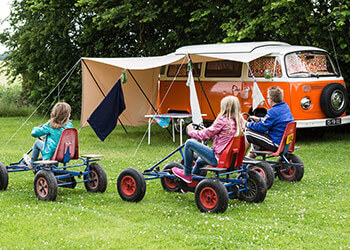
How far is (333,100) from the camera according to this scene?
1284cm

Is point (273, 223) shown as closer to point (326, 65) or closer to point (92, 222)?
point (92, 222)

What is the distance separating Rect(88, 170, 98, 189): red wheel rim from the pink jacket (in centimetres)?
176

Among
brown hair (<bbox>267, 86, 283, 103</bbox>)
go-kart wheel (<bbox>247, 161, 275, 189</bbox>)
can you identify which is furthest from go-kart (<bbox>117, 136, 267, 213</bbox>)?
brown hair (<bbox>267, 86, 283, 103</bbox>)

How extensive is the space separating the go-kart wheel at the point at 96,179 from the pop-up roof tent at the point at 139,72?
5016 millimetres

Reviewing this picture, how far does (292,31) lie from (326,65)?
5.13 ft

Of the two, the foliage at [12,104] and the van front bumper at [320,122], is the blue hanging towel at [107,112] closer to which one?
the van front bumper at [320,122]

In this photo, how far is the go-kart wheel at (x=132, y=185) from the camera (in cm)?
722

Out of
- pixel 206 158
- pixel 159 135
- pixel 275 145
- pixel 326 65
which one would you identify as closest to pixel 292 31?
pixel 326 65

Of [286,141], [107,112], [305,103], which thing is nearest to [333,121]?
[305,103]

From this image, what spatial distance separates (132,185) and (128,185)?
74 mm

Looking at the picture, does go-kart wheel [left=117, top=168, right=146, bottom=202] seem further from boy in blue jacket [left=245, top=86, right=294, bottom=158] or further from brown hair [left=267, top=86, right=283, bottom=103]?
brown hair [left=267, top=86, right=283, bottom=103]

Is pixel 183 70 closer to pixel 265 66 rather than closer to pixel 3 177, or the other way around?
pixel 265 66

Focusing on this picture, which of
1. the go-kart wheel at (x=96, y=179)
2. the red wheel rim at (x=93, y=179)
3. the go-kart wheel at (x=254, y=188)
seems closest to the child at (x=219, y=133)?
the go-kart wheel at (x=254, y=188)

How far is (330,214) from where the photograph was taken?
6.67 m
